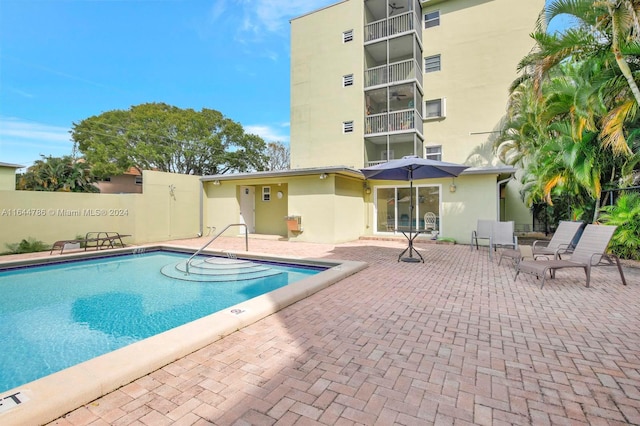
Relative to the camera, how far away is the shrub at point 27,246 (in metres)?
9.97

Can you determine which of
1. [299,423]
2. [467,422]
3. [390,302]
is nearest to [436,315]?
[390,302]

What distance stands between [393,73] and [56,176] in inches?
1021

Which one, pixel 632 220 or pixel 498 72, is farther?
pixel 498 72

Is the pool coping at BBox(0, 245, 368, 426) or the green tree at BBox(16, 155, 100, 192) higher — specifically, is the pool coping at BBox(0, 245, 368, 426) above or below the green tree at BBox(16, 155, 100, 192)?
below

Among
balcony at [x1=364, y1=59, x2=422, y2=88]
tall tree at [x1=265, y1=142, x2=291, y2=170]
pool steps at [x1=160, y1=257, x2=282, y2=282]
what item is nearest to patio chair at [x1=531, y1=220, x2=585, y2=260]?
pool steps at [x1=160, y1=257, x2=282, y2=282]

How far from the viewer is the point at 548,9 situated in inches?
297

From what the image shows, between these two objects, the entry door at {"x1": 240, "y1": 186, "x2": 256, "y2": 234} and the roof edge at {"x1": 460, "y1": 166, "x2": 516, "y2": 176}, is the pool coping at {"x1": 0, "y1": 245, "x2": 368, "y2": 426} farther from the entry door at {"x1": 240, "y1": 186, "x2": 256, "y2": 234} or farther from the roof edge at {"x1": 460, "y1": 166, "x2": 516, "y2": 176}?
the entry door at {"x1": 240, "y1": 186, "x2": 256, "y2": 234}

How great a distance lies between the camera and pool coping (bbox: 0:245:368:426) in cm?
212

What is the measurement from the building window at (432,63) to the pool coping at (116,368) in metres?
18.1

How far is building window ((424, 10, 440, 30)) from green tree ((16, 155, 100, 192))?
90.4 feet

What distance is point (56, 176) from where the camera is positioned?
23.3 m

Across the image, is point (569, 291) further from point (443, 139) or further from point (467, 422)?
point (443, 139)

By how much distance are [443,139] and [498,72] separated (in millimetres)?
4425

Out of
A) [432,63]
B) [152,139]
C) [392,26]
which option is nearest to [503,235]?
[432,63]
